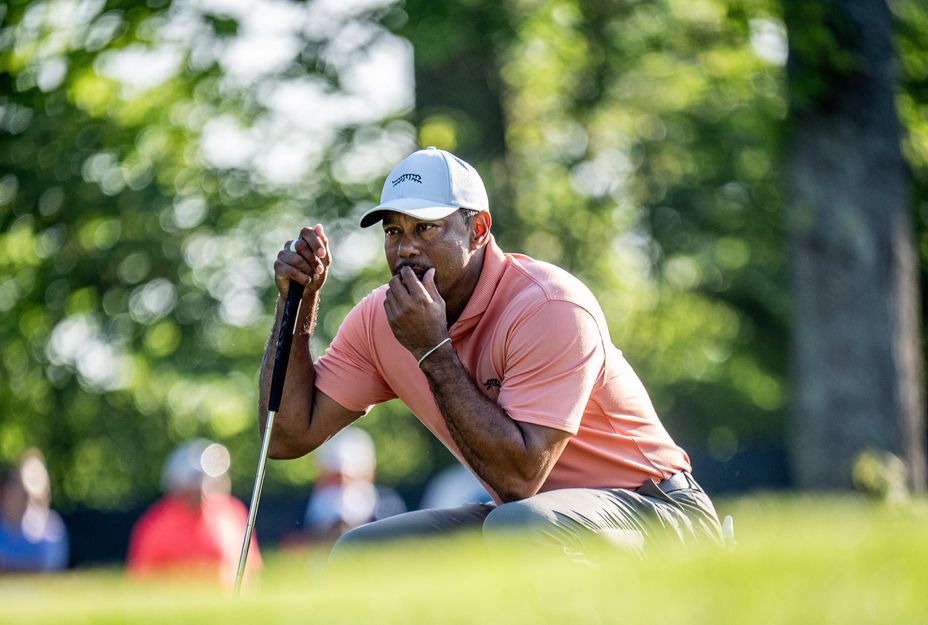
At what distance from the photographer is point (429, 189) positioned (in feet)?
16.5

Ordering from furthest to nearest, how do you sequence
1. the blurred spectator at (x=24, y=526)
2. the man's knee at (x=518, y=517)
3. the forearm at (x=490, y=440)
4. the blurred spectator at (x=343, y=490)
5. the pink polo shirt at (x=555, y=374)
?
1. the blurred spectator at (x=343, y=490)
2. the blurred spectator at (x=24, y=526)
3. the pink polo shirt at (x=555, y=374)
4. the forearm at (x=490, y=440)
5. the man's knee at (x=518, y=517)

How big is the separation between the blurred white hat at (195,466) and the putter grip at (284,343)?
5.67m

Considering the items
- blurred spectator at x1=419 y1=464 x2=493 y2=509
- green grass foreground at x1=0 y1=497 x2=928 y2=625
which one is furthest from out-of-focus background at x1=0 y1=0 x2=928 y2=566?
green grass foreground at x1=0 y1=497 x2=928 y2=625

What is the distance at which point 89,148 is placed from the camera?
1552 centimetres

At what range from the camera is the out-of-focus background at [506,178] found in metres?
11.4

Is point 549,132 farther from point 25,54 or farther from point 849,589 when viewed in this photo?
point 849,589

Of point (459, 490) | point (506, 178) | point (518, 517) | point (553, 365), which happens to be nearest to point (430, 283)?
point (553, 365)

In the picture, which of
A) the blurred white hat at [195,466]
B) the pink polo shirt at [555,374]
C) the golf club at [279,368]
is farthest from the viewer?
the blurred white hat at [195,466]

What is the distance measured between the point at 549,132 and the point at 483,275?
1554 cm

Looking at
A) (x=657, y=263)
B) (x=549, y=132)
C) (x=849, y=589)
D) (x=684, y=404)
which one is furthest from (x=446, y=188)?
(x=684, y=404)

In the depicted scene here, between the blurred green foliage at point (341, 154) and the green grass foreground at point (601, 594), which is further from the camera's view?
the blurred green foliage at point (341, 154)

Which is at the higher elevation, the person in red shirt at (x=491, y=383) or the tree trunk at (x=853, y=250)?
the person in red shirt at (x=491, y=383)

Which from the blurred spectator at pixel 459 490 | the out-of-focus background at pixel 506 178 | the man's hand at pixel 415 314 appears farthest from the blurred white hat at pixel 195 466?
the man's hand at pixel 415 314

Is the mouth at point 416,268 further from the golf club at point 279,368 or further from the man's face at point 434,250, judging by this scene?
the golf club at point 279,368
